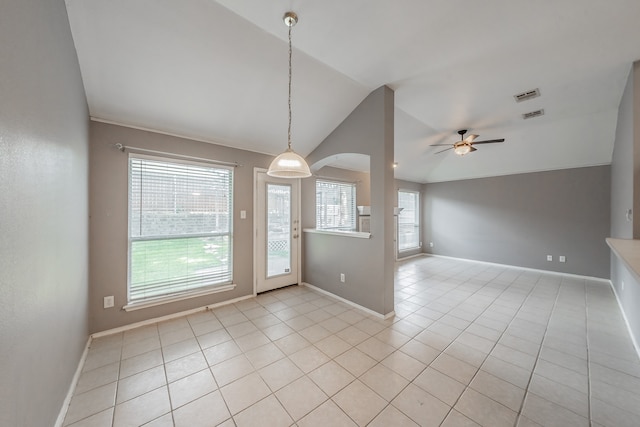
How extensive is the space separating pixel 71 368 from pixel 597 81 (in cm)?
605

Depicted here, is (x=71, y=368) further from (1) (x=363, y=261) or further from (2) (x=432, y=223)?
(2) (x=432, y=223)

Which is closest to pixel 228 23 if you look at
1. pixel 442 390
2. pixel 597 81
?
pixel 442 390

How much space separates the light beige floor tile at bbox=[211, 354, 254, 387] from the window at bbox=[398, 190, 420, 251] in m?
→ 5.21

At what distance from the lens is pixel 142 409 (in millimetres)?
1600

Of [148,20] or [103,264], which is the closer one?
[148,20]

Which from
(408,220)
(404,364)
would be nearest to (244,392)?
A: (404,364)

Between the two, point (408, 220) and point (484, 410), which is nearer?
point (484, 410)

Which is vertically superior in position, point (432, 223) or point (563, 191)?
point (563, 191)

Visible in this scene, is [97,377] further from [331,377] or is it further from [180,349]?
[331,377]

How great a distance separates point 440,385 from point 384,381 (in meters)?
0.44

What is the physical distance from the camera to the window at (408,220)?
6.51 m

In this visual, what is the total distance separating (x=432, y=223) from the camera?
22.6 ft

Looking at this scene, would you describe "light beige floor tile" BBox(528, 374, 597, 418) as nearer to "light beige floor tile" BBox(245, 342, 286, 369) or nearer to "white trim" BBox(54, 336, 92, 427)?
"light beige floor tile" BBox(245, 342, 286, 369)

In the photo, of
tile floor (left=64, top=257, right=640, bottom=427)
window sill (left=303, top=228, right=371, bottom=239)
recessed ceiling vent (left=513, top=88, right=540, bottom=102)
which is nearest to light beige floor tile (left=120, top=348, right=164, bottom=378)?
tile floor (left=64, top=257, right=640, bottom=427)
